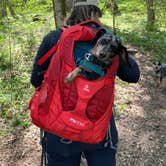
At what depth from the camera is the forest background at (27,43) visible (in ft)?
19.9

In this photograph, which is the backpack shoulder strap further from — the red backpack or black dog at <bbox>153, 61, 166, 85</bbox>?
black dog at <bbox>153, 61, 166, 85</bbox>

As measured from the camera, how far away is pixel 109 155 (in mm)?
2605

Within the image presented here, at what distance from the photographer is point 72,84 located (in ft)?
7.56

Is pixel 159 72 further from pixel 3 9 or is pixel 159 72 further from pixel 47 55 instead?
pixel 3 9

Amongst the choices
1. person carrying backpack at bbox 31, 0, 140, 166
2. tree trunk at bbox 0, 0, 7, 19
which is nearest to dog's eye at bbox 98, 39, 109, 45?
person carrying backpack at bbox 31, 0, 140, 166

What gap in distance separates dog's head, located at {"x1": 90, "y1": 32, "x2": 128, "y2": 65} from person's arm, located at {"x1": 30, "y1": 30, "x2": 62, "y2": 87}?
319 millimetres

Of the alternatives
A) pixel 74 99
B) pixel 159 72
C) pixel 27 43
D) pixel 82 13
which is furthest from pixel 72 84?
pixel 27 43

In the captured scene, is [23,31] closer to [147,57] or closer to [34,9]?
[34,9]

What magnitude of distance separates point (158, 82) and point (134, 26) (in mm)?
8827

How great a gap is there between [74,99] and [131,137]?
3208 mm

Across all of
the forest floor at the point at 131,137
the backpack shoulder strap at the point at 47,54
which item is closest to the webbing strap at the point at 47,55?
the backpack shoulder strap at the point at 47,54

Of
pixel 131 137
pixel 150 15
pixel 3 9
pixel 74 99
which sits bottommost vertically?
pixel 131 137

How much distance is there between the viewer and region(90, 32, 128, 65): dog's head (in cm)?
228

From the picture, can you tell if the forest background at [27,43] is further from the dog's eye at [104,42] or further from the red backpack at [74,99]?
the dog's eye at [104,42]
